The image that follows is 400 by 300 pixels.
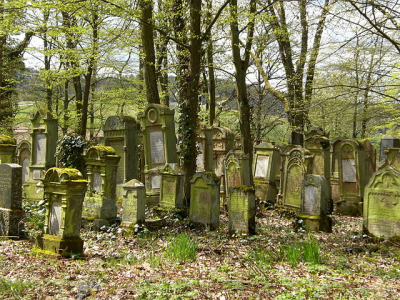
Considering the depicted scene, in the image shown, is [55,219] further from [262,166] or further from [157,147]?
[262,166]

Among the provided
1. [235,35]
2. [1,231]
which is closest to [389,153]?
[235,35]

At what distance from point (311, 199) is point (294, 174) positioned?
313cm

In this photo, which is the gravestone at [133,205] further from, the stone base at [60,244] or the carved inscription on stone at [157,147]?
the carved inscription on stone at [157,147]

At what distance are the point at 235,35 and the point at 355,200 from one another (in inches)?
226

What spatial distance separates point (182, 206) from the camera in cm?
1022

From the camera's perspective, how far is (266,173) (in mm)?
13219

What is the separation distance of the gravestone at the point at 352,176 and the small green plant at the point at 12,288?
9571mm

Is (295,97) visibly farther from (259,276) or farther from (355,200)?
(259,276)

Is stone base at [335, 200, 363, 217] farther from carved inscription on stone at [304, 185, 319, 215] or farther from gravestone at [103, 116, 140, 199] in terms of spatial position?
gravestone at [103, 116, 140, 199]

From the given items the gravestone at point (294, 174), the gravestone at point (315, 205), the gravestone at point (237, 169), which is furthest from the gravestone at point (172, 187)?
the gravestone at point (294, 174)

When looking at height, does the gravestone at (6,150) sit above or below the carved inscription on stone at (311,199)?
above

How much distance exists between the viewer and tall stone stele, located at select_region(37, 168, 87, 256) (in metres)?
6.82

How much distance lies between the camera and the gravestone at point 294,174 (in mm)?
12062

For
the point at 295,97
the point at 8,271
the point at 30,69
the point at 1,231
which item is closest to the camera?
the point at 8,271
